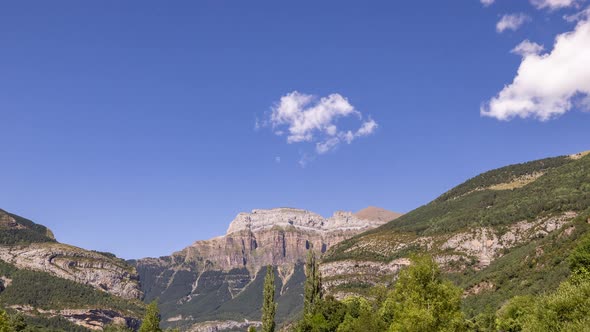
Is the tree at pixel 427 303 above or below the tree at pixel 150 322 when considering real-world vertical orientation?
above

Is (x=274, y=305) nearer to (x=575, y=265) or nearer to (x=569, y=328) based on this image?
(x=575, y=265)

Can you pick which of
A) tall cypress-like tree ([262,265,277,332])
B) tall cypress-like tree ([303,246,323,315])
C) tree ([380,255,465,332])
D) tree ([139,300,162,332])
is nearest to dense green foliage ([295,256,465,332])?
tree ([380,255,465,332])

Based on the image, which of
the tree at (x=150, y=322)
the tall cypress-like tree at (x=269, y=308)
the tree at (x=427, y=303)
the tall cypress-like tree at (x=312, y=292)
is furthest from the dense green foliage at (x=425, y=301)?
the tall cypress-like tree at (x=312, y=292)

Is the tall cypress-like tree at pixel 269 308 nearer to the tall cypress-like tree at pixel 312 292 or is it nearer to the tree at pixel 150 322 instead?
the tall cypress-like tree at pixel 312 292

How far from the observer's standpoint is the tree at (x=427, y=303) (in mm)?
61375

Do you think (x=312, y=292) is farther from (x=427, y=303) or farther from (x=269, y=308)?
(x=427, y=303)

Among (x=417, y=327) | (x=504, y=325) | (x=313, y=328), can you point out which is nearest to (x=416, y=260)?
(x=417, y=327)

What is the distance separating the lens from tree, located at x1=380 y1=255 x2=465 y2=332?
6138cm

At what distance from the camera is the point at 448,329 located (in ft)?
203

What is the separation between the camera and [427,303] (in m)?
64.2

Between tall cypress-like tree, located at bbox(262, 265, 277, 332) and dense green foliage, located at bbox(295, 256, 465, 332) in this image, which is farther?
tall cypress-like tree, located at bbox(262, 265, 277, 332)

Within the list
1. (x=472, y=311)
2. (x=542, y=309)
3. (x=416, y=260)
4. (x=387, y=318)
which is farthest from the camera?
(x=472, y=311)

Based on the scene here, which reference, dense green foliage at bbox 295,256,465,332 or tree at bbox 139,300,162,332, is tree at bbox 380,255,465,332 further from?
tree at bbox 139,300,162,332

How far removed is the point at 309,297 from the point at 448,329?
8923 centimetres
